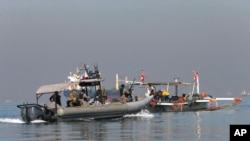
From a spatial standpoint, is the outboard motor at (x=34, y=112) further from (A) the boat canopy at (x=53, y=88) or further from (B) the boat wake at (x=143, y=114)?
(B) the boat wake at (x=143, y=114)

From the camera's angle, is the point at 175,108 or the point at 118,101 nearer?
the point at 118,101

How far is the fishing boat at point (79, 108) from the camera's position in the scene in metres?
53.2

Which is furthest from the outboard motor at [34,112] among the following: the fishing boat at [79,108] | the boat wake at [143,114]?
the boat wake at [143,114]

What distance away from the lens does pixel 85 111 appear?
175ft

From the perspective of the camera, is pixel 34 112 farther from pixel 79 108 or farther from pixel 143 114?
pixel 143 114

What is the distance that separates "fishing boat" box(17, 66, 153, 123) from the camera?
2095 inches

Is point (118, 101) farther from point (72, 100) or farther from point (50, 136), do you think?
point (50, 136)

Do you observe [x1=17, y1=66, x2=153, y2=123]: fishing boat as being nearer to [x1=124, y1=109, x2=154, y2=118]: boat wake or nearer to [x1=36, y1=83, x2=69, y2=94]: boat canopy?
[x1=36, y1=83, x2=69, y2=94]: boat canopy

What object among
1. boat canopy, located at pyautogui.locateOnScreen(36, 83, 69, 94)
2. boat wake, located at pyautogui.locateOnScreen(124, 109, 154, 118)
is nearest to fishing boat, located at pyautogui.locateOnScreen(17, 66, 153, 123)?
boat canopy, located at pyautogui.locateOnScreen(36, 83, 69, 94)

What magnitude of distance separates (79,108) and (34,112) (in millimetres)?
3653

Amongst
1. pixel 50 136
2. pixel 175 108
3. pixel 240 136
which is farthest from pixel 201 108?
pixel 240 136

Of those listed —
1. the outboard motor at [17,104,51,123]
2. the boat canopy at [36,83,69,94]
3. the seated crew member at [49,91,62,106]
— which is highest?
the boat canopy at [36,83,69,94]

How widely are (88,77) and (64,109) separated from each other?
626 cm

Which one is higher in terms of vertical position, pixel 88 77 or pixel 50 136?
pixel 88 77
